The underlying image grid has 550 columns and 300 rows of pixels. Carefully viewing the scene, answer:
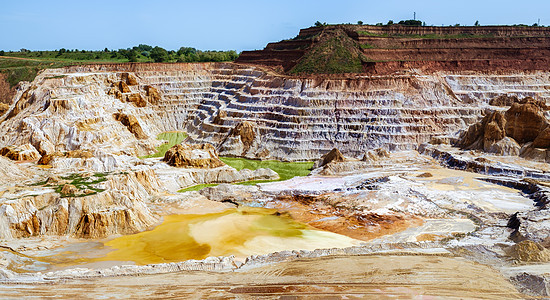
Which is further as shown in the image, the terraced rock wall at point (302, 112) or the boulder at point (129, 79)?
the boulder at point (129, 79)

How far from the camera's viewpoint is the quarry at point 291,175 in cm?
2397

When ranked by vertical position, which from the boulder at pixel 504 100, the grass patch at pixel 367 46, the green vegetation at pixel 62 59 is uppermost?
the grass patch at pixel 367 46

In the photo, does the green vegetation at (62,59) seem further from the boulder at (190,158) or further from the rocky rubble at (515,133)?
the rocky rubble at (515,133)

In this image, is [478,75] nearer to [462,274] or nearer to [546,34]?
[546,34]

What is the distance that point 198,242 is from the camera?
99.8ft

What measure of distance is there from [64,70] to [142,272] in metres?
59.9

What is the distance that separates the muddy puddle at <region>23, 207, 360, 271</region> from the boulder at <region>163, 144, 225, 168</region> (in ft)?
42.7

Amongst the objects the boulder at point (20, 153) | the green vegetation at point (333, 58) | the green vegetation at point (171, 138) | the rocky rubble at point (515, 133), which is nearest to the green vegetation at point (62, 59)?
the green vegetation at point (171, 138)

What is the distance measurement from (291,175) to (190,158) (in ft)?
33.2

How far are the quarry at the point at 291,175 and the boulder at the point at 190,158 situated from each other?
18 centimetres

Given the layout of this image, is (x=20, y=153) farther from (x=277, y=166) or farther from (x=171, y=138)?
(x=277, y=166)

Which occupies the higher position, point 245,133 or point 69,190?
point 245,133

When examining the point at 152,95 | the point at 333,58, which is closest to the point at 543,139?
the point at 333,58

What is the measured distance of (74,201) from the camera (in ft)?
104
